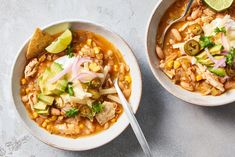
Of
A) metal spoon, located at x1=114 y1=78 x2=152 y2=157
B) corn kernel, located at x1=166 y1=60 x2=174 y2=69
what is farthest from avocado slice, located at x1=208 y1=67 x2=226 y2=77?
metal spoon, located at x1=114 y1=78 x2=152 y2=157

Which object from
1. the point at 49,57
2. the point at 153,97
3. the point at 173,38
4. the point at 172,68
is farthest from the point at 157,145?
the point at 49,57

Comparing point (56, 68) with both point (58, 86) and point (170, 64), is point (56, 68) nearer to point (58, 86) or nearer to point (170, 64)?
point (58, 86)

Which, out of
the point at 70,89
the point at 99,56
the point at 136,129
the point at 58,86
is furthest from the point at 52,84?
the point at 136,129

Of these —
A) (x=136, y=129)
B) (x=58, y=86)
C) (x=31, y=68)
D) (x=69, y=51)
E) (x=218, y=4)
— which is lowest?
(x=136, y=129)

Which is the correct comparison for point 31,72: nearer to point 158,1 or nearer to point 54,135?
point 54,135

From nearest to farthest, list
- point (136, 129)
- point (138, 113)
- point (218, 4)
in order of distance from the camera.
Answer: point (136, 129) < point (218, 4) < point (138, 113)

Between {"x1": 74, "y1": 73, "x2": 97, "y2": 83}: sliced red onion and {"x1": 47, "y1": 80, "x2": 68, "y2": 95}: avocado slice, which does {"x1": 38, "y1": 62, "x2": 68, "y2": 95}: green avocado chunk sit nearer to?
{"x1": 47, "y1": 80, "x2": 68, "y2": 95}: avocado slice

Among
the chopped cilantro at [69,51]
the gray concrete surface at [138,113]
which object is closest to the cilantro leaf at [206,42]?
the gray concrete surface at [138,113]
